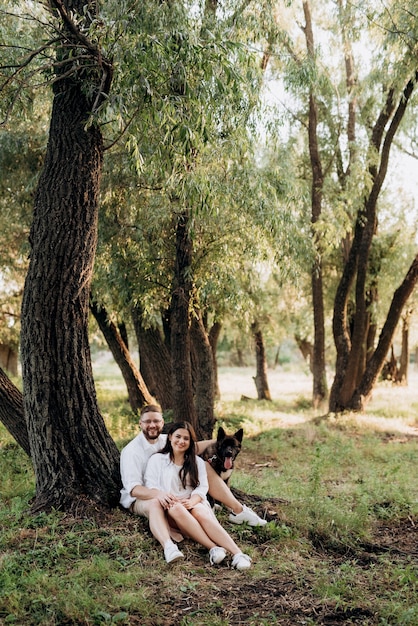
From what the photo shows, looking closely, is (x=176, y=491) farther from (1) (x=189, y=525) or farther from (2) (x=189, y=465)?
(1) (x=189, y=525)

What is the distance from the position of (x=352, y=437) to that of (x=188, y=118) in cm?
925

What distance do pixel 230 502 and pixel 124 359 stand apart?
823cm

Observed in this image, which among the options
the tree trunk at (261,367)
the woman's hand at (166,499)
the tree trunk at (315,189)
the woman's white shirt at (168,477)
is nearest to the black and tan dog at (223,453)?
the woman's white shirt at (168,477)

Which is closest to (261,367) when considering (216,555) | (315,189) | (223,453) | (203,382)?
(315,189)

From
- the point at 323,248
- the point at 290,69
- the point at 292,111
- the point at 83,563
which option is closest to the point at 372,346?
the point at 323,248

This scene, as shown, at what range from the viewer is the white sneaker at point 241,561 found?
5250 millimetres

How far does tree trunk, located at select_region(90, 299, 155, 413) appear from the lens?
14.1m

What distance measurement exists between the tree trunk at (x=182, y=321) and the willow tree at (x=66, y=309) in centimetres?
352

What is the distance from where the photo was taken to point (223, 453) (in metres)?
6.37

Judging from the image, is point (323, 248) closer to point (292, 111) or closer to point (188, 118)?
point (292, 111)

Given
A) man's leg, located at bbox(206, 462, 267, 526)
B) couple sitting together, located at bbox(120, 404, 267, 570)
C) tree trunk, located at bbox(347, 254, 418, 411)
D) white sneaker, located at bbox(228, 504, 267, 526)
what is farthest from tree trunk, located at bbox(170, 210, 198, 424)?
tree trunk, located at bbox(347, 254, 418, 411)

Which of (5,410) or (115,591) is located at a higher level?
(5,410)

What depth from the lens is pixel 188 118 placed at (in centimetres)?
600

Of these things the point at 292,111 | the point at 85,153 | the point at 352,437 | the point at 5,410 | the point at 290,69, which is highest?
the point at 292,111
